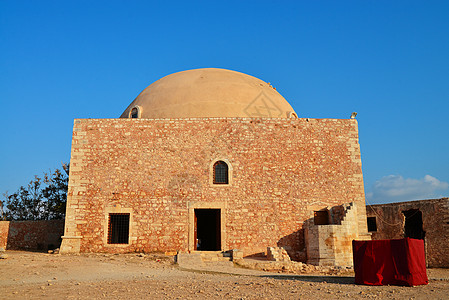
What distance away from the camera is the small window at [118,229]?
41.4ft

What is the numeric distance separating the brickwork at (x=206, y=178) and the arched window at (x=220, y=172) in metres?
0.22

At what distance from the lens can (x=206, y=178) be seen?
513 inches

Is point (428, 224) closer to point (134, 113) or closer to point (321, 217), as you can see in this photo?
point (321, 217)

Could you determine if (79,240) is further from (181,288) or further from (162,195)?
(181,288)

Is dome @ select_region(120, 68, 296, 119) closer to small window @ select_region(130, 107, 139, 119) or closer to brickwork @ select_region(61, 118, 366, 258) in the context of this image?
small window @ select_region(130, 107, 139, 119)

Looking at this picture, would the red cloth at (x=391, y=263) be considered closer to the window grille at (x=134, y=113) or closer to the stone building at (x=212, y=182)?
the stone building at (x=212, y=182)

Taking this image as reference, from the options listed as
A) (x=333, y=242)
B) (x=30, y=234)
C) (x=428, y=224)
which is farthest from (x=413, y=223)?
(x=30, y=234)

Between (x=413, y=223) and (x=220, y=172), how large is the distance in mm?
9382

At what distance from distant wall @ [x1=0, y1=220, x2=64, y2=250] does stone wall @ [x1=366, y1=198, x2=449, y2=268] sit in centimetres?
1362

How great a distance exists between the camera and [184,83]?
15.5 meters

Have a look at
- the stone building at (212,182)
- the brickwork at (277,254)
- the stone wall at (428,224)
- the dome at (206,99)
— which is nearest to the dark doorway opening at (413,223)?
the stone wall at (428,224)

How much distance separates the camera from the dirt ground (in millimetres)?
6188

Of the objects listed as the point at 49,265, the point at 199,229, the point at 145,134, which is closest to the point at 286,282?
the point at 49,265

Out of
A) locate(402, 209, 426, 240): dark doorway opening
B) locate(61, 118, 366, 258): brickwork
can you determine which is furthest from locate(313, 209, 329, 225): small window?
locate(402, 209, 426, 240): dark doorway opening
